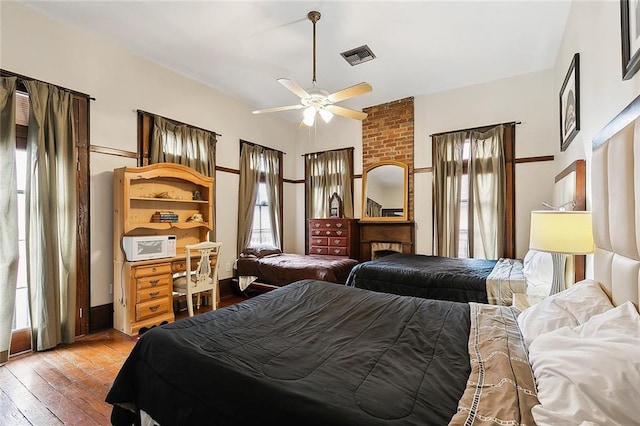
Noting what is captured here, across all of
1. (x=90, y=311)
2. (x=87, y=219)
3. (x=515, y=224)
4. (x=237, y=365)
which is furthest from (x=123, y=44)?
(x=515, y=224)

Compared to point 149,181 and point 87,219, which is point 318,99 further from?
point 87,219

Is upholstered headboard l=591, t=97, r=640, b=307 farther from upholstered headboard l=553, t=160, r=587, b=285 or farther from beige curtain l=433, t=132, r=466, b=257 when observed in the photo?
beige curtain l=433, t=132, r=466, b=257

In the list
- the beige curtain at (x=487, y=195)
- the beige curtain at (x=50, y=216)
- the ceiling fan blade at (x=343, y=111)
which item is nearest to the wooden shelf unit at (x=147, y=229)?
the beige curtain at (x=50, y=216)

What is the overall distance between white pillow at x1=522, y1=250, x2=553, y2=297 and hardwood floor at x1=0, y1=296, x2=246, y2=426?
Answer: 342 cm

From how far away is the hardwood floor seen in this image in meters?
1.92

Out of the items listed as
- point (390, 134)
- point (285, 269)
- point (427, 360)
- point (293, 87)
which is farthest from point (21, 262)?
point (390, 134)

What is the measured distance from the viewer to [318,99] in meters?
2.94

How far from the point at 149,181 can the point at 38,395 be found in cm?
234

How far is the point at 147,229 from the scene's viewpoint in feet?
12.1

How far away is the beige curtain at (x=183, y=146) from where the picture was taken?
383cm

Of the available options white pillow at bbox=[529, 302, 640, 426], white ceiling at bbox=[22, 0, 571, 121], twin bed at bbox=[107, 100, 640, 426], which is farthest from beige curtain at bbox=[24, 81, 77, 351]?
white pillow at bbox=[529, 302, 640, 426]

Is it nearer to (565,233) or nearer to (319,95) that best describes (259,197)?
(319,95)

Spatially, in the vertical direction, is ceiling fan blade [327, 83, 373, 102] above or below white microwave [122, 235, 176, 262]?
above

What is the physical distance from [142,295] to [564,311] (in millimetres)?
3679
